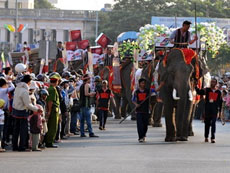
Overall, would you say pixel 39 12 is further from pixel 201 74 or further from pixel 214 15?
pixel 201 74

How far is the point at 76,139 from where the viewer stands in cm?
2677

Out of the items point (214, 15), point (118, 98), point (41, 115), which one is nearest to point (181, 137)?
point (41, 115)

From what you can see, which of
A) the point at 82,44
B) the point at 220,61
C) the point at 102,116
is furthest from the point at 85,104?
the point at 220,61

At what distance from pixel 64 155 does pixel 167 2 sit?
Result: 8534cm

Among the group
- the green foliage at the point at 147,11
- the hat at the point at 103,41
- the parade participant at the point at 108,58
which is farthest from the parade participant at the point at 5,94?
the green foliage at the point at 147,11

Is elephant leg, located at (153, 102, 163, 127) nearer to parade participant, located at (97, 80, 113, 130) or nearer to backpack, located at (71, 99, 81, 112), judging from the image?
parade participant, located at (97, 80, 113, 130)

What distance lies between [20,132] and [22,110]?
0.47m

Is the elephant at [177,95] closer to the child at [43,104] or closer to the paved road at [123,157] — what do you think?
the paved road at [123,157]

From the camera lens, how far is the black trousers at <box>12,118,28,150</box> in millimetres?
22250

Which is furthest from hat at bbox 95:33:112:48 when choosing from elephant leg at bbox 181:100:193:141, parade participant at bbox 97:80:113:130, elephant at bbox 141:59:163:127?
elephant leg at bbox 181:100:193:141

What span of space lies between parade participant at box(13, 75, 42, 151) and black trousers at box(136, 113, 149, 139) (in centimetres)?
368

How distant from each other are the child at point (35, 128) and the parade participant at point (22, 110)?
0.14 metres

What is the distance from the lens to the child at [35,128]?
2239 cm

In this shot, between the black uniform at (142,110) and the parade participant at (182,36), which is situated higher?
the parade participant at (182,36)
